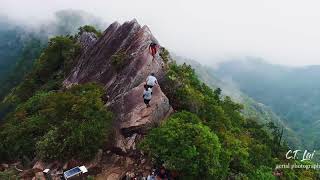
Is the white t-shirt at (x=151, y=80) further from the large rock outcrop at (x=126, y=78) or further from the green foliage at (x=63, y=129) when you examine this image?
the green foliage at (x=63, y=129)

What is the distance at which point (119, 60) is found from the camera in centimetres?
3703

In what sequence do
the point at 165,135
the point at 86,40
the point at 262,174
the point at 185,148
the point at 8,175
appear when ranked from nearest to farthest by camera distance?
the point at 185,148, the point at 8,175, the point at 165,135, the point at 262,174, the point at 86,40

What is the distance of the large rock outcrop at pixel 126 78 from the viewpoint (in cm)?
3078

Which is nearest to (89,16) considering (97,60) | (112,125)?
(97,60)

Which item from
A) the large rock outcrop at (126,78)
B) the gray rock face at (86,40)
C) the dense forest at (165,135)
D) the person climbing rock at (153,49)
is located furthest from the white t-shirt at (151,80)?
the gray rock face at (86,40)

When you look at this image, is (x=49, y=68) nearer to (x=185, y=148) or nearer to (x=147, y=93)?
(x=147, y=93)

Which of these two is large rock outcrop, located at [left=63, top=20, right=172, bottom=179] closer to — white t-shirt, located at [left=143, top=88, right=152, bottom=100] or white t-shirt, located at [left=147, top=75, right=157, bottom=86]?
white t-shirt, located at [left=143, top=88, right=152, bottom=100]

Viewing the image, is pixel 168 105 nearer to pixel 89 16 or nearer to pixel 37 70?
pixel 37 70

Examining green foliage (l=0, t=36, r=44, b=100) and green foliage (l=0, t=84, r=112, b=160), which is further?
green foliage (l=0, t=36, r=44, b=100)

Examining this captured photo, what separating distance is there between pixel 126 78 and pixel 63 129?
20.5ft

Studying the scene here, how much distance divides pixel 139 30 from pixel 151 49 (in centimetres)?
486

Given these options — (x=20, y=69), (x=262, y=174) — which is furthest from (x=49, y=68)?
(x=20, y=69)

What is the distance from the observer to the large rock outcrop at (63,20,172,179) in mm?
30781

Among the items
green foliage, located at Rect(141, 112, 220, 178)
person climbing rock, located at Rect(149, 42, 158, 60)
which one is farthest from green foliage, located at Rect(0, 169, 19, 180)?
person climbing rock, located at Rect(149, 42, 158, 60)
